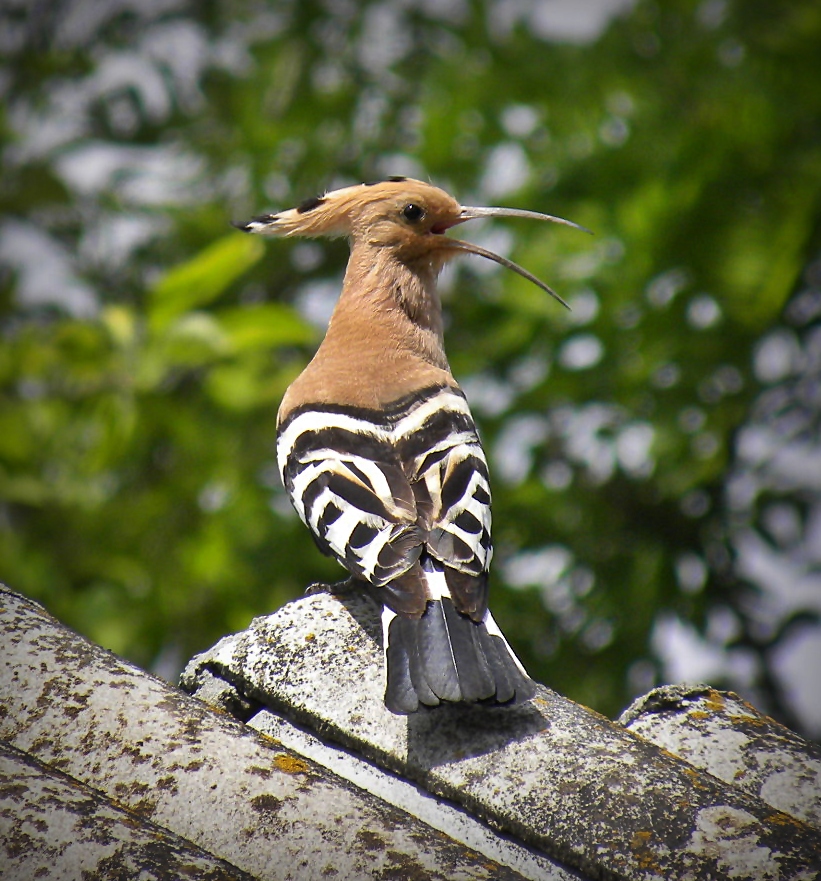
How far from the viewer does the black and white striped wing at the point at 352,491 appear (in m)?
1.79

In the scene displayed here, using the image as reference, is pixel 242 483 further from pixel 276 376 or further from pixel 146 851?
pixel 146 851

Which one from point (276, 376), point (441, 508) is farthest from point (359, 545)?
point (276, 376)

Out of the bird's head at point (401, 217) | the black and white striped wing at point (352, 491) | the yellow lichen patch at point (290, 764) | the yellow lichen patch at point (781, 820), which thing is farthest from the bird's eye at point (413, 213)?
the yellow lichen patch at point (781, 820)

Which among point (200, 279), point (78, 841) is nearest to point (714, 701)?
point (78, 841)

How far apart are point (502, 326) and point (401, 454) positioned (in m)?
2.49

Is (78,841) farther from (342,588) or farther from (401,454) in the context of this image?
(401,454)

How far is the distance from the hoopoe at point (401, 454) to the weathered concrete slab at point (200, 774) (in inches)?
8.6

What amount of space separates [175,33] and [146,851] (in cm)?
504

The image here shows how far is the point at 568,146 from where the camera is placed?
15.1 feet

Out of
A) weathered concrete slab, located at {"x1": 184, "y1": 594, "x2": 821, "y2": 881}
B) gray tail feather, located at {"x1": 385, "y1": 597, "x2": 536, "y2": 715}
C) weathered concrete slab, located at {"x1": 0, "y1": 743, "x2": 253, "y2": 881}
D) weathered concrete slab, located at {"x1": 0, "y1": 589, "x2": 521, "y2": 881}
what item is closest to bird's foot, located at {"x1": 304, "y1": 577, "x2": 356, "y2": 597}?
weathered concrete slab, located at {"x1": 184, "y1": 594, "x2": 821, "y2": 881}

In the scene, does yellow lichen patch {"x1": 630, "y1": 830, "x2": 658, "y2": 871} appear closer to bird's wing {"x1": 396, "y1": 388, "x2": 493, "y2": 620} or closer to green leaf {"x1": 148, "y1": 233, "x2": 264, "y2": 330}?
bird's wing {"x1": 396, "y1": 388, "x2": 493, "y2": 620}

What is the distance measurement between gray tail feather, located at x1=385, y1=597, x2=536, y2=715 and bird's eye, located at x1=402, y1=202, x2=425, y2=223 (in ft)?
3.94

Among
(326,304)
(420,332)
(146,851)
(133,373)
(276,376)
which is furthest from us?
(326,304)

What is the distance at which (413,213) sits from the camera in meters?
2.60
